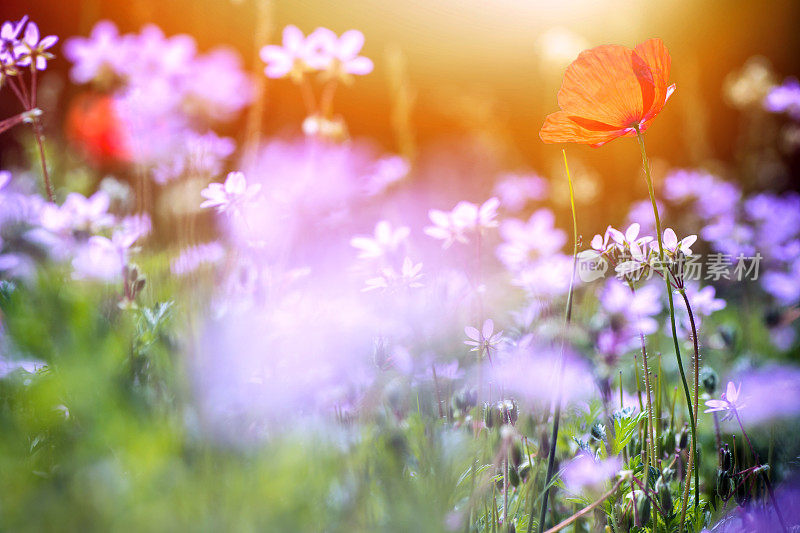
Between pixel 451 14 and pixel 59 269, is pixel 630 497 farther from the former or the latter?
pixel 451 14

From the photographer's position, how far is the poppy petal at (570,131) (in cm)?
61

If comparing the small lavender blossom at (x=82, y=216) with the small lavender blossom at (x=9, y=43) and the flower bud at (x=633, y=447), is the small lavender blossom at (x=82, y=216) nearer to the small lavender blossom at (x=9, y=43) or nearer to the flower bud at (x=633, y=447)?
the small lavender blossom at (x=9, y=43)

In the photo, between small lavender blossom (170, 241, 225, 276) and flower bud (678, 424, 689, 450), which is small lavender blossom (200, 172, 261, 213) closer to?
small lavender blossom (170, 241, 225, 276)

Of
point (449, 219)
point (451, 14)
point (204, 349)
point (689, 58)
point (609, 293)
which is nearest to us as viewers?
point (204, 349)

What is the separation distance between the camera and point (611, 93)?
587 mm

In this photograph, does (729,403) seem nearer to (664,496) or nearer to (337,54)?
(664,496)

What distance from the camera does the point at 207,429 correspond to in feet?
1.57

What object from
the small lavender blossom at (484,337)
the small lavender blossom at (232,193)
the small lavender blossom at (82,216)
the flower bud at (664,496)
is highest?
the small lavender blossom at (82,216)

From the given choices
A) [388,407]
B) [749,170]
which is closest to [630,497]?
[388,407]

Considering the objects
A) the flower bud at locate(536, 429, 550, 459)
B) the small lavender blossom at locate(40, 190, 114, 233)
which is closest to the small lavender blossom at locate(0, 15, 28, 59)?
the small lavender blossom at locate(40, 190, 114, 233)

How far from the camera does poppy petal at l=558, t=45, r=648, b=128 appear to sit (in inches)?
22.8

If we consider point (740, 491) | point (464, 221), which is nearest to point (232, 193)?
point (464, 221)

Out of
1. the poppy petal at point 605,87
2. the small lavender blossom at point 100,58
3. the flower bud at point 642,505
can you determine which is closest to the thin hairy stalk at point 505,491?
the flower bud at point 642,505

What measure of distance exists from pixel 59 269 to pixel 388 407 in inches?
17.3
